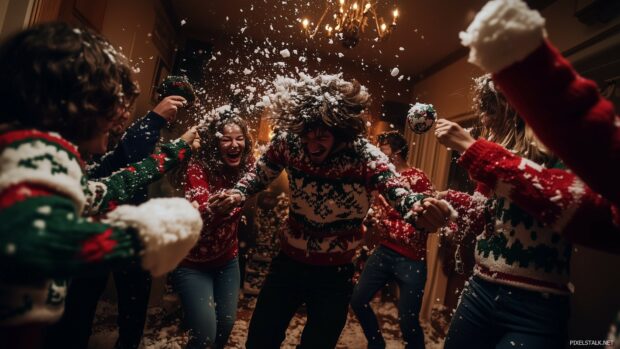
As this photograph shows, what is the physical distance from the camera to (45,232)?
713 millimetres

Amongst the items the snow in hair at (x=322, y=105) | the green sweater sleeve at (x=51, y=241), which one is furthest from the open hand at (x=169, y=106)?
the green sweater sleeve at (x=51, y=241)

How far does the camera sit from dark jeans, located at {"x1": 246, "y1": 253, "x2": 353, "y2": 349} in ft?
5.62

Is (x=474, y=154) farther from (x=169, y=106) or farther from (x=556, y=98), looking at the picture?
(x=169, y=106)

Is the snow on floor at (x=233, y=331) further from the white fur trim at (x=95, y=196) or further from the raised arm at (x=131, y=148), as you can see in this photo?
the white fur trim at (x=95, y=196)

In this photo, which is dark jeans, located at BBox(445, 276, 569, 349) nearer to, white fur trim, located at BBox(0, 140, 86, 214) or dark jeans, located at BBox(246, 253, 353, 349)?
dark jeans, located at BBox(246, 253, 353, 349)

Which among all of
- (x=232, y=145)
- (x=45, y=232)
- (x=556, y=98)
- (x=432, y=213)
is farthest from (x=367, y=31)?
(x=45, y=232)

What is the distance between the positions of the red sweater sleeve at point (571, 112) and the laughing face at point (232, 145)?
6.32ft

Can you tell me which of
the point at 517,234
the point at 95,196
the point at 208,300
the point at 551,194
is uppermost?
the point at 551,194

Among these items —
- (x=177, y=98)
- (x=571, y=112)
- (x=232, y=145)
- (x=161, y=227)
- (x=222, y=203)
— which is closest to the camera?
(x=571, y=112)

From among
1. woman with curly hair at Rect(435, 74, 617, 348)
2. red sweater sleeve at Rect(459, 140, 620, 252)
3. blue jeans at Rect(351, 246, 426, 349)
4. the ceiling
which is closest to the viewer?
red sweater sleeve at Rect(459, 140, 620, 252)

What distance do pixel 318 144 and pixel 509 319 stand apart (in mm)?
1073

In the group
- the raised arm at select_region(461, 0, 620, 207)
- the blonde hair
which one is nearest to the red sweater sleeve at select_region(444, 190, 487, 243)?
the blonde hair

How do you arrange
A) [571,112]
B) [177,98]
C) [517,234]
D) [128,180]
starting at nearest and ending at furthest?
[571,112], [517,234], [128,180], [177,98]

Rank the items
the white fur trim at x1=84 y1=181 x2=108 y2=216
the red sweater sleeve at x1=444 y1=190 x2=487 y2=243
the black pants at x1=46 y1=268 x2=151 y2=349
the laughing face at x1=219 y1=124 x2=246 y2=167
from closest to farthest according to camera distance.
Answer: the white fur trim at x1=84 y1=181 x2=108 y2=216
the red sweater sleeve at x1=444 y1=190 x2=487 y2=243
the black pants at x1=46 y1=268 x2=151 y2=349
the laughing face at x1=219 y1=124 x2=246 y2=167
